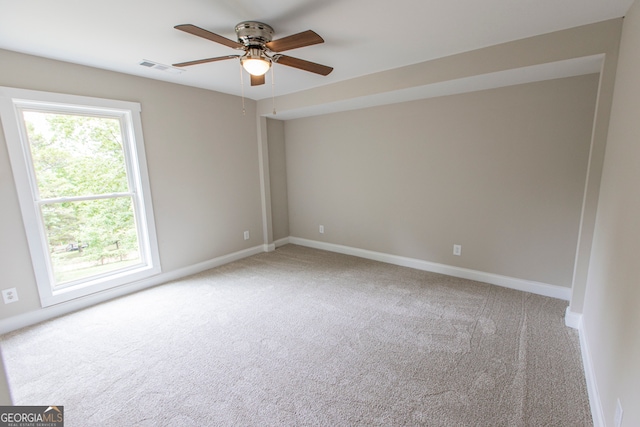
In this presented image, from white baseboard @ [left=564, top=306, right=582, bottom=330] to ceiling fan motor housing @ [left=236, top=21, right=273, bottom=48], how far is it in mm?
3358

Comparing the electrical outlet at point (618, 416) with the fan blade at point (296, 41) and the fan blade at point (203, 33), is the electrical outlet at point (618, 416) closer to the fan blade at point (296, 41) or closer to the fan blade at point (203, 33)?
the fan blade at point (296, 41)

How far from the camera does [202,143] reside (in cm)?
377

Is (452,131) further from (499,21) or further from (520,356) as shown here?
(520,356)

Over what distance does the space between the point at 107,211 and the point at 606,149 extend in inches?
183

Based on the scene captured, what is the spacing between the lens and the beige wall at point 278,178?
473 cm

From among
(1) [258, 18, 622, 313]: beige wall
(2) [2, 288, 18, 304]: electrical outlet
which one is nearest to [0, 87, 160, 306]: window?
(2) [2, 288, 18, 304]: electrical outlet

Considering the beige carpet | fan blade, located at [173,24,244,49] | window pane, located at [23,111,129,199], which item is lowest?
the beige carpet

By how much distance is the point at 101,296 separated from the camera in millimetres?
3068

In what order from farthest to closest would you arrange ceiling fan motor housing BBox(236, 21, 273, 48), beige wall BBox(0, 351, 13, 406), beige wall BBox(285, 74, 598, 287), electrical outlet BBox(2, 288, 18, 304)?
beige wall BBox(285, 74, 598, 287), electrical outlet BBox(2, 288, 18, 304), ceiling fan motor housing BBox(236, 21, 273, 48), beige wall BBox(0, 351, 13, 406)

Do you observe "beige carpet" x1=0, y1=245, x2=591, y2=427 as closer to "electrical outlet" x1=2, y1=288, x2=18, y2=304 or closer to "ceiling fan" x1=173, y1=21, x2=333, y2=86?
"electrical outlet" x1=2, y1=288, x2=18, y2=304

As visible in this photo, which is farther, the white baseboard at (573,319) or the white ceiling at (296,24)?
the white baseboard at (573,319)

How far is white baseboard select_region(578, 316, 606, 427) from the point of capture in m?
1.51

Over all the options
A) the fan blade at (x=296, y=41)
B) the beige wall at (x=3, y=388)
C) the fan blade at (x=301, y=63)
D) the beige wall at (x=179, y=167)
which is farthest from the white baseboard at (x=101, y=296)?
the fan blade at (x=296, y=41)

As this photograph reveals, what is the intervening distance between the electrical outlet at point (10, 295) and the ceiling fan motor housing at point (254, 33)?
2970mm
